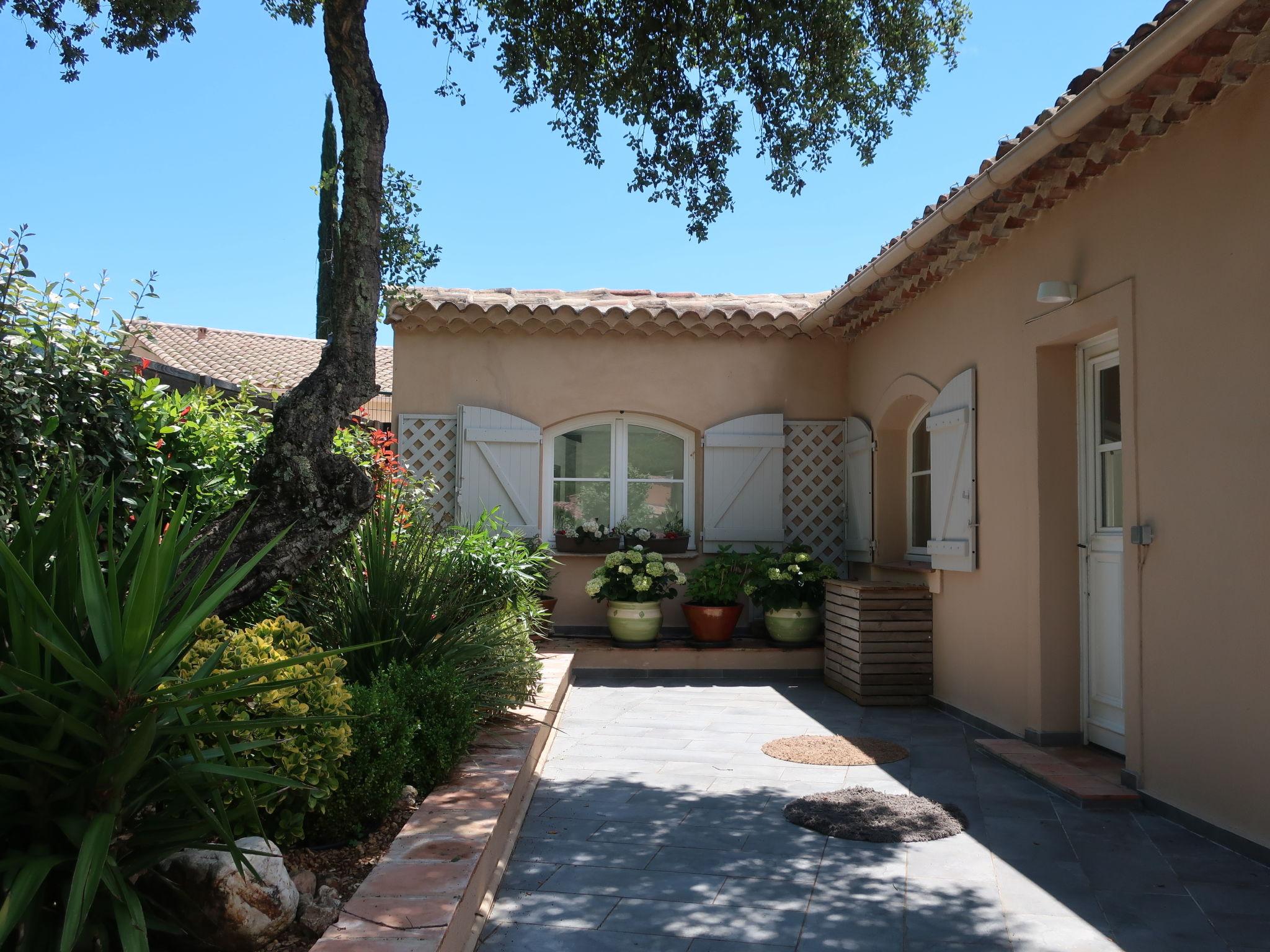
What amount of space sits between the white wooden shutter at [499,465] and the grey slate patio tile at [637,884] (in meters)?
4.78

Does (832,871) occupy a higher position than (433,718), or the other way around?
(433,718)

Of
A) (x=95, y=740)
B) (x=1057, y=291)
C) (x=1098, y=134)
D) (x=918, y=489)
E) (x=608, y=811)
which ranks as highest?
(x=1098, y=134)

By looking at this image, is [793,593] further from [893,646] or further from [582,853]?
[582,853]

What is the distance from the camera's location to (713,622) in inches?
285

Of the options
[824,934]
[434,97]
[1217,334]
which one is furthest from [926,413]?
[824,934]

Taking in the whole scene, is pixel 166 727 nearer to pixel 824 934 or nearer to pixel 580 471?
pixel 824 934

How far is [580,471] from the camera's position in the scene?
7.97m

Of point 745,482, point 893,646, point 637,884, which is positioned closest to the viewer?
point 637,884

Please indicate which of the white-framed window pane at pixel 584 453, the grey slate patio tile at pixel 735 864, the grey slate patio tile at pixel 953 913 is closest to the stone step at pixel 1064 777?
the grey slate patio tile at pixel 953 913

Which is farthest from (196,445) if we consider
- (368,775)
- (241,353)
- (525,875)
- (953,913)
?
(241,353)

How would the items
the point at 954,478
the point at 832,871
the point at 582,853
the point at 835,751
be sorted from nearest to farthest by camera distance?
the point at 832,871 < the point at 582,853 < the point at 835,751 < the point at 954,478

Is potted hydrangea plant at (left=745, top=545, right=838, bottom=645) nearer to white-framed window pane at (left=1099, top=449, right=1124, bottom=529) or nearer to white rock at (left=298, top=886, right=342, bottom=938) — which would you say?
white-framed window pane at (left=1099, top=449, right=1124, bottom=529)

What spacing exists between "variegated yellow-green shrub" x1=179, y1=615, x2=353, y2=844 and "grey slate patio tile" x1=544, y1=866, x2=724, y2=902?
2.56ft

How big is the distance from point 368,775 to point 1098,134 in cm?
354
